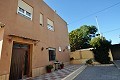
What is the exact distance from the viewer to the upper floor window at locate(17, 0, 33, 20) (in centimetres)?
818

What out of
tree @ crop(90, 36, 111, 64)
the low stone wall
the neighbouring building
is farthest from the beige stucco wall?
the low stone wall

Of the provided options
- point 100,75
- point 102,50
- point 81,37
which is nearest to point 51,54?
point 100,75

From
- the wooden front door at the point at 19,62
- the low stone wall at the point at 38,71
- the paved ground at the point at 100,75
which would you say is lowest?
the paved ground at the point at 100,75

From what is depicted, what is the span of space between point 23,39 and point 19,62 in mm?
1736

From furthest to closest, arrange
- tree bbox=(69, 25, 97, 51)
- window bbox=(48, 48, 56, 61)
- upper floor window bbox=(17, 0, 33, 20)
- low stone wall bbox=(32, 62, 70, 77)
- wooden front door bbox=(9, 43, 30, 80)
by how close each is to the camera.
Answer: tree bbox=(69, 25, 97, 51) < window bbox=(48, 48, 56, 61) < low stone wall bbox=(32, 62, 70, 77) < upper floor window bbox=(17, 0, 33, 20) < wooden front door bbox=(9, 43, 30, 80)

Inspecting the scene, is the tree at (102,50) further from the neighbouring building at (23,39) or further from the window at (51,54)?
the neighbouring building at (23,39)

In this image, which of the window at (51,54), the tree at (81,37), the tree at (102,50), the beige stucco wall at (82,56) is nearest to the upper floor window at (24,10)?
the window at (51,54)

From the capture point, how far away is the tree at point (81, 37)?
29672mm

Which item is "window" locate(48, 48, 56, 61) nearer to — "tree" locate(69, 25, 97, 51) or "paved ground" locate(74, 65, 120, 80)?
"paved ground" locate(74, 65, 120, 80)

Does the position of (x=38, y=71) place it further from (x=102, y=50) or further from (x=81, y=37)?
(x=81, y=37)

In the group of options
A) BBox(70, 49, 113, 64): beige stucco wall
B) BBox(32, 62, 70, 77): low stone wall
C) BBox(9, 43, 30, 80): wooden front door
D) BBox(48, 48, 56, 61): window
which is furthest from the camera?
BBox(70, 49, 113, 64): beige stucco wall

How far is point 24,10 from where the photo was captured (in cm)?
863

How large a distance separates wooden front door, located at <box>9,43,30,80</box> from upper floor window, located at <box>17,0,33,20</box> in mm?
2610

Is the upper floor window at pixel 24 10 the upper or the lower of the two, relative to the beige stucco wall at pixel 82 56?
upper
